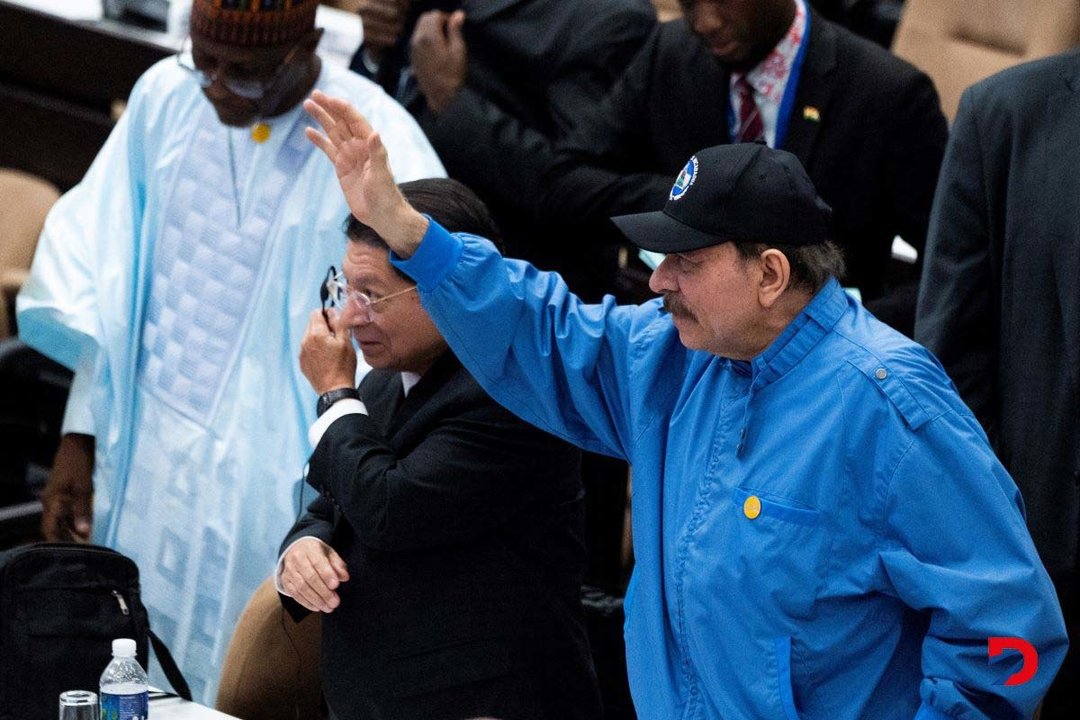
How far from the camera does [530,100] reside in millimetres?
3451

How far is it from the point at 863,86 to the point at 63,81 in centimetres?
306

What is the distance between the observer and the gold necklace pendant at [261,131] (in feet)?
10.7

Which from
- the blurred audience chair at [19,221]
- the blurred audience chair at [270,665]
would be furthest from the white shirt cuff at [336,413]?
the blurred audience chair at [19,221]

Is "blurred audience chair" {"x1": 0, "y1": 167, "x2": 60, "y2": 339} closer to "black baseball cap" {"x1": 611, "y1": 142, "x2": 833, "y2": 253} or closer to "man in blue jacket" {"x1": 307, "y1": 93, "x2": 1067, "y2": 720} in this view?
"man in blue jacket" {"x1": 307, "y1": 93, "x2": 1067, "y2": 720}

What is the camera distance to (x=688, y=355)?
85.0 inches

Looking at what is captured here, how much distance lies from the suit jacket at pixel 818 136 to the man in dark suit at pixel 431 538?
0.72 meters

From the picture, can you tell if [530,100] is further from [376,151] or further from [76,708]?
[76,708]

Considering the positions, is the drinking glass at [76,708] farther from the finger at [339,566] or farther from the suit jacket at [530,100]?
the suit jacket at [530,100]

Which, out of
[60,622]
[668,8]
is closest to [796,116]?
[60,622]

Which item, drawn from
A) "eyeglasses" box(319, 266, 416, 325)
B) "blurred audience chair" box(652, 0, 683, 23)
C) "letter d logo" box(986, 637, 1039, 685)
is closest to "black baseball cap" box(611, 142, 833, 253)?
"letter d logo" box(986, 637, 1039, 685)

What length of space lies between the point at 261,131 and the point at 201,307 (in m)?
0.36

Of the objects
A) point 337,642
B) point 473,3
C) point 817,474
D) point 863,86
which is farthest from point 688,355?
point 473,3

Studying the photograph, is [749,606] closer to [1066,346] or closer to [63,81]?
[1066,346]

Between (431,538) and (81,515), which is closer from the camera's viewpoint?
(431,538)
